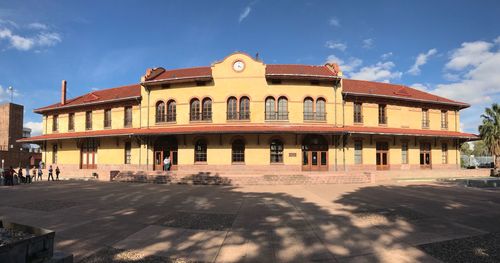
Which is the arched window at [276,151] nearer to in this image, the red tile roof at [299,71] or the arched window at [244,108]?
the arched window at [244,108]

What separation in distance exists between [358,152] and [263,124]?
8418 millimetres

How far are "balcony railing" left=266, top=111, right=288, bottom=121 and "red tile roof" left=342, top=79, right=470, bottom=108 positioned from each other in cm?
529

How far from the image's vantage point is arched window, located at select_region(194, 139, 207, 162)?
2306 centimetres

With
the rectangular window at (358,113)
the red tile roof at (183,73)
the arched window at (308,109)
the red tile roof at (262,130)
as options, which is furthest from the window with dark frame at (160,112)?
the rectangular window at (358,113)

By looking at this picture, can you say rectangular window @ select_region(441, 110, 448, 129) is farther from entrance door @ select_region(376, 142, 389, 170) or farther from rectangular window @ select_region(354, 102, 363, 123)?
rectangular window @ select_region(354, 102, 363, 123)

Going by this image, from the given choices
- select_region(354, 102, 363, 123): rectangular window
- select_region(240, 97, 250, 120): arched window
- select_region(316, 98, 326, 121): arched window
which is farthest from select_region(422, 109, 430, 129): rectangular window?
select_region(240, 97, 250, 120): arched window

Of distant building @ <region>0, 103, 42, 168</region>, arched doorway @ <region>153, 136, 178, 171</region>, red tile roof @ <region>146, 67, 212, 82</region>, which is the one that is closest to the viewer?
arched doorway @ <region>153, 136, 178, 171</region>

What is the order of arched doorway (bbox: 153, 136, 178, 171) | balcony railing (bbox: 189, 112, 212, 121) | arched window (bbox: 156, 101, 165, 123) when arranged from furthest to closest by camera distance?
arched window (bbox: 156, 101, 165, 123) < arched doorway (bbox: 153, 136, 178, 171) < balcony railing (bbox: 189, 112, 212, 121)

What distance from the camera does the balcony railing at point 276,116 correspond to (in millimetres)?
22812

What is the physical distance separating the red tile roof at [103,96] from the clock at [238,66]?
29.4 feet

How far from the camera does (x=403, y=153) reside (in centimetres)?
2509

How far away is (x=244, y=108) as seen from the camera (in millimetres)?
23062

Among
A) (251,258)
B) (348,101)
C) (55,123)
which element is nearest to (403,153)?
(348,101)

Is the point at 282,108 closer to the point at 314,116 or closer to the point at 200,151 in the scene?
the point at 314,116
